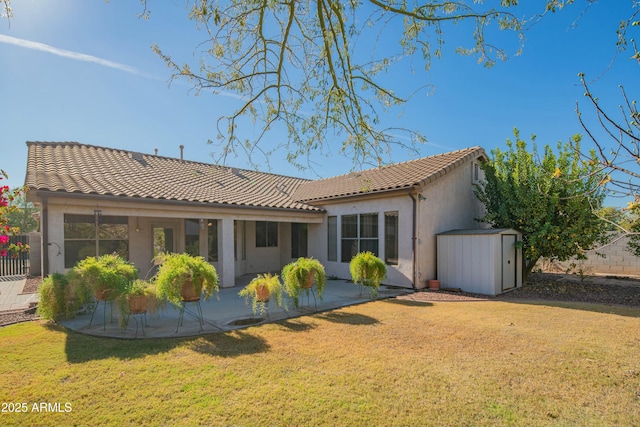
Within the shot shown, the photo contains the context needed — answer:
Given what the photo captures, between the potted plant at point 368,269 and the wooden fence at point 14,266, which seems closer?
the potted plant at point 368,269

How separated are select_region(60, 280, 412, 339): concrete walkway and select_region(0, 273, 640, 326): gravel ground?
→ 1.41m

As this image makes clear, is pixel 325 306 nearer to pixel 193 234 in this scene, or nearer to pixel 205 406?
pixel 205 406

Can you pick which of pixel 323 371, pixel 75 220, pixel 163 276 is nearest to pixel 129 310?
pixel 163 276

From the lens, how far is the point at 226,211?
1170 cm

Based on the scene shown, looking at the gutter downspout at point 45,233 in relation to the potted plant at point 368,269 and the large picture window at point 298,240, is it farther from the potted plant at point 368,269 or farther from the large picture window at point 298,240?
the large picture window at point 298,240

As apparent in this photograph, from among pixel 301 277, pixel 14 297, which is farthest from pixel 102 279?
pixel 14 297

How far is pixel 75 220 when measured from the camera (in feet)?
34.4

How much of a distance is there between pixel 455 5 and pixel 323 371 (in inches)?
237

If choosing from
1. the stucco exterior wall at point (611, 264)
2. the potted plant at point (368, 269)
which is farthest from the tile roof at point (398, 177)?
the stucco exterior wall at point (611, 264)

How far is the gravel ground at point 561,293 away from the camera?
9.55m

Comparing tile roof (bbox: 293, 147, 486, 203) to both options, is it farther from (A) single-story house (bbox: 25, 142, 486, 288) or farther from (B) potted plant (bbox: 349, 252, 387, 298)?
(B) potted plant (bbox: 349, 252, 387, 298)

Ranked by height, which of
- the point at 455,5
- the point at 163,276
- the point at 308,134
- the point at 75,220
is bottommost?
the point at 163,276

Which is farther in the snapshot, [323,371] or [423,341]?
[423,341]

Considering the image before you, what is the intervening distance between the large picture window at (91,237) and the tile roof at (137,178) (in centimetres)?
125
